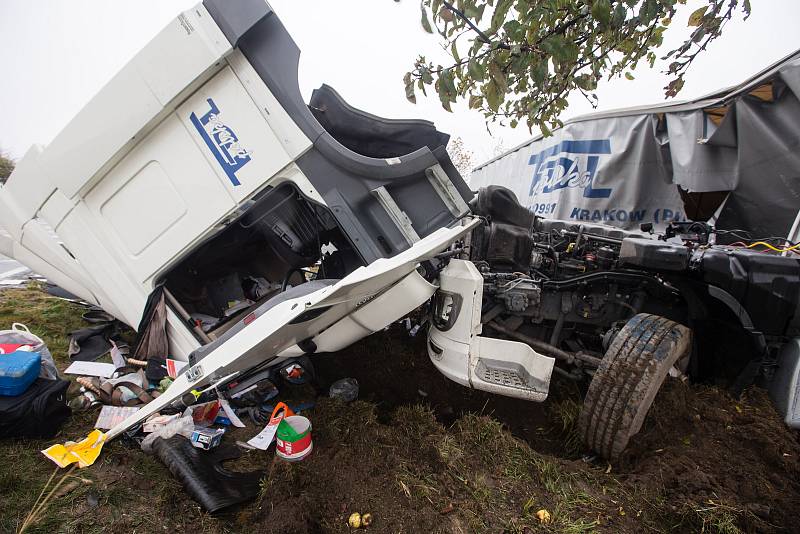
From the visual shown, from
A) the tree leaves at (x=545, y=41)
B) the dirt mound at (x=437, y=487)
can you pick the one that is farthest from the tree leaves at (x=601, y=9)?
the dirt mound at (x=437, y=487)

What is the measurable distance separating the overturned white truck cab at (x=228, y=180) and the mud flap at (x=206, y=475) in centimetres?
24

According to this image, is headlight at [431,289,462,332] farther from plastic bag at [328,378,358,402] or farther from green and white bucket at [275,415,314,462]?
green and white bucket at [275,415,314,462]

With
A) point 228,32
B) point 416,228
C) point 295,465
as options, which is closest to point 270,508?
point 295,465

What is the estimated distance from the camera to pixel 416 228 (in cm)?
223

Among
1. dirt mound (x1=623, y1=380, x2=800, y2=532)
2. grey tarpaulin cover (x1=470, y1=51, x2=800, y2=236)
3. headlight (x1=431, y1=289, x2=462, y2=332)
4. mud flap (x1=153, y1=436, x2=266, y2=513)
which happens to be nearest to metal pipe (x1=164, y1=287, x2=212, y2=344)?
mud flap (x1=153, y1=436, x2=266, y2=513)

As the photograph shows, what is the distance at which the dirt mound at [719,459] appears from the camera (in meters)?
1.45

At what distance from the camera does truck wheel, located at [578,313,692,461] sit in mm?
1737

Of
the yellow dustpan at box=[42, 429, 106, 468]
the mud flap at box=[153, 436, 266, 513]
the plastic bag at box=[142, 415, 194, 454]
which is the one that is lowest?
the mud flap at box=[153, 436, 266, 513]

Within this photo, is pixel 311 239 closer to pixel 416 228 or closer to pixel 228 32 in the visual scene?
pixel 416 228

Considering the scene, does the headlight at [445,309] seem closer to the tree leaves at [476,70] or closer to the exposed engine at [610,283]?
the exposed engine at [610,283]

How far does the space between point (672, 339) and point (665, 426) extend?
0.45 m

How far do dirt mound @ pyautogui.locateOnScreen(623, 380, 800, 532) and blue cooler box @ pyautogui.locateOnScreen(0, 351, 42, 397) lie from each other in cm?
314

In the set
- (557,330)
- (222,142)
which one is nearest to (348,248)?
(222,142)

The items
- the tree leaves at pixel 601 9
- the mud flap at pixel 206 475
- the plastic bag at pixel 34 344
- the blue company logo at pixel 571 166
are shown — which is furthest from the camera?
the blue company logo at pixel 571 166
